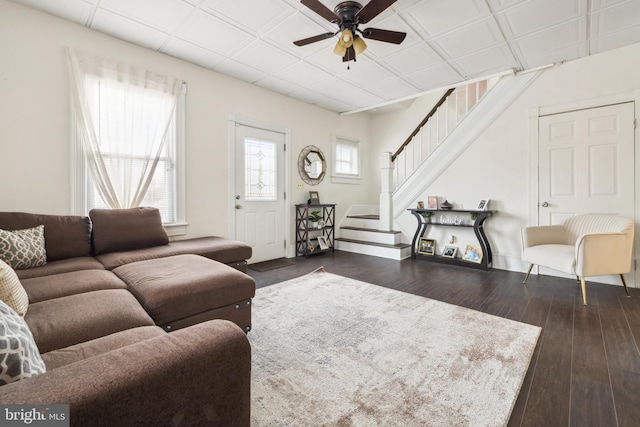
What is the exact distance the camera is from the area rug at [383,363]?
1406 millimetres

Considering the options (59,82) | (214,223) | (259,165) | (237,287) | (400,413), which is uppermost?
(59,82)

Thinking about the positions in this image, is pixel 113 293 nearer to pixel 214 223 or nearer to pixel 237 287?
pixel 237 287

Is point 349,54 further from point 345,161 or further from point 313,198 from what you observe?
point 345,161

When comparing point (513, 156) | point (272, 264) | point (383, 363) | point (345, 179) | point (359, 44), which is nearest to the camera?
point (383, 363)

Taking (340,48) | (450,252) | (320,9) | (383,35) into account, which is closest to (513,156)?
(450,252)

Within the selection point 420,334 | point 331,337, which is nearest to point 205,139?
point 331,337

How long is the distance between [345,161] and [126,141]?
13.4 ft

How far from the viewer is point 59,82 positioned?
2.76 meters

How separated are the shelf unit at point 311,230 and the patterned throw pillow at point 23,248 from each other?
10.8ft

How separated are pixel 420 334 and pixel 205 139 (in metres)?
3.46

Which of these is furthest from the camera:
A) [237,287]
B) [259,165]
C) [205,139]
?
[259,165]

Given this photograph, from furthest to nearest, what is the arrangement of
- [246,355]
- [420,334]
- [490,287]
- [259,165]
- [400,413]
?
[259,165] → [490,287] → [420,334] → [400,413] → [246,355]

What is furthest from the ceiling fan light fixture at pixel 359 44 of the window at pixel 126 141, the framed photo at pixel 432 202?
the framed photo at pixel 432 202

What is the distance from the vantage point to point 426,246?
482 cm
